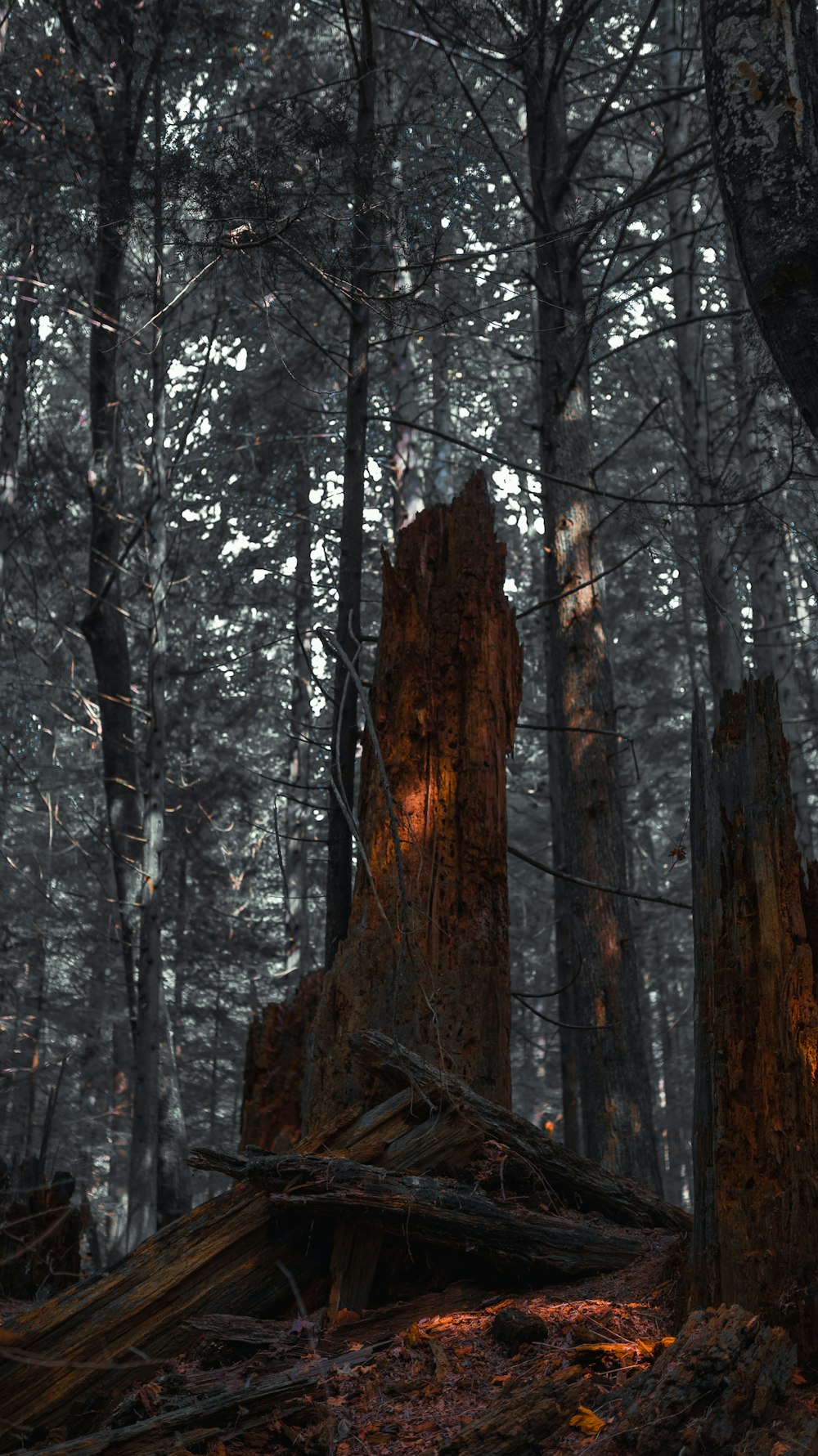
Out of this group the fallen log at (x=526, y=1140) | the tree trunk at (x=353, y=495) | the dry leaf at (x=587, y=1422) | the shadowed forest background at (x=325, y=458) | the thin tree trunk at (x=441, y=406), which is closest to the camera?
the dry leaf at (x=587, y=1422)

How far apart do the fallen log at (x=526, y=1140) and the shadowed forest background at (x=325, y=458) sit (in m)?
0.95

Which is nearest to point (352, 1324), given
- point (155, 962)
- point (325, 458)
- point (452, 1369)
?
point (452, 1369)

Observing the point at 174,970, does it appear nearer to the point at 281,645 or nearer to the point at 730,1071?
the point at 281,645

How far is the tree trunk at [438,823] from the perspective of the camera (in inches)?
197

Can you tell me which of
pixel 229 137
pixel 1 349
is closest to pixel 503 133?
pixel 1 349

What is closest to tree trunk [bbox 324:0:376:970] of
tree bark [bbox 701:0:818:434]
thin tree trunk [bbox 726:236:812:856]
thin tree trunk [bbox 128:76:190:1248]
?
thin tree trunk [bbox 128:76:190:1248]

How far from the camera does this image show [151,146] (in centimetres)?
1129

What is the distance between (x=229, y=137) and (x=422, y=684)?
14.0 ft

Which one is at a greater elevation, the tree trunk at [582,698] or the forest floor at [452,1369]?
the tree trunk at [582,698]

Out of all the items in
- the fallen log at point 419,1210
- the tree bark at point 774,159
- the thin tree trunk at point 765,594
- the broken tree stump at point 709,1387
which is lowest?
the broken tree stump at point 709,1387

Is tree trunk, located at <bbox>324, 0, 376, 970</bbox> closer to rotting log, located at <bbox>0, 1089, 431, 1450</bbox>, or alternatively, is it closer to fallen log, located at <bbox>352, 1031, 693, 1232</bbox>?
fallen log, located at <bbox>352, 1031, 693, 1232</bbox>

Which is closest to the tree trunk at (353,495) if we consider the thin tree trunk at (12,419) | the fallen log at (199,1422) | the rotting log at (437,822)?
the rotting log at (437,822)

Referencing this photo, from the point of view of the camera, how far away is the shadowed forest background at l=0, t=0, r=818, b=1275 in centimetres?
729

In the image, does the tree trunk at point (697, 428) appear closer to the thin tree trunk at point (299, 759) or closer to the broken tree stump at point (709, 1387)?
the thin tree trunk at point (299, 759)
